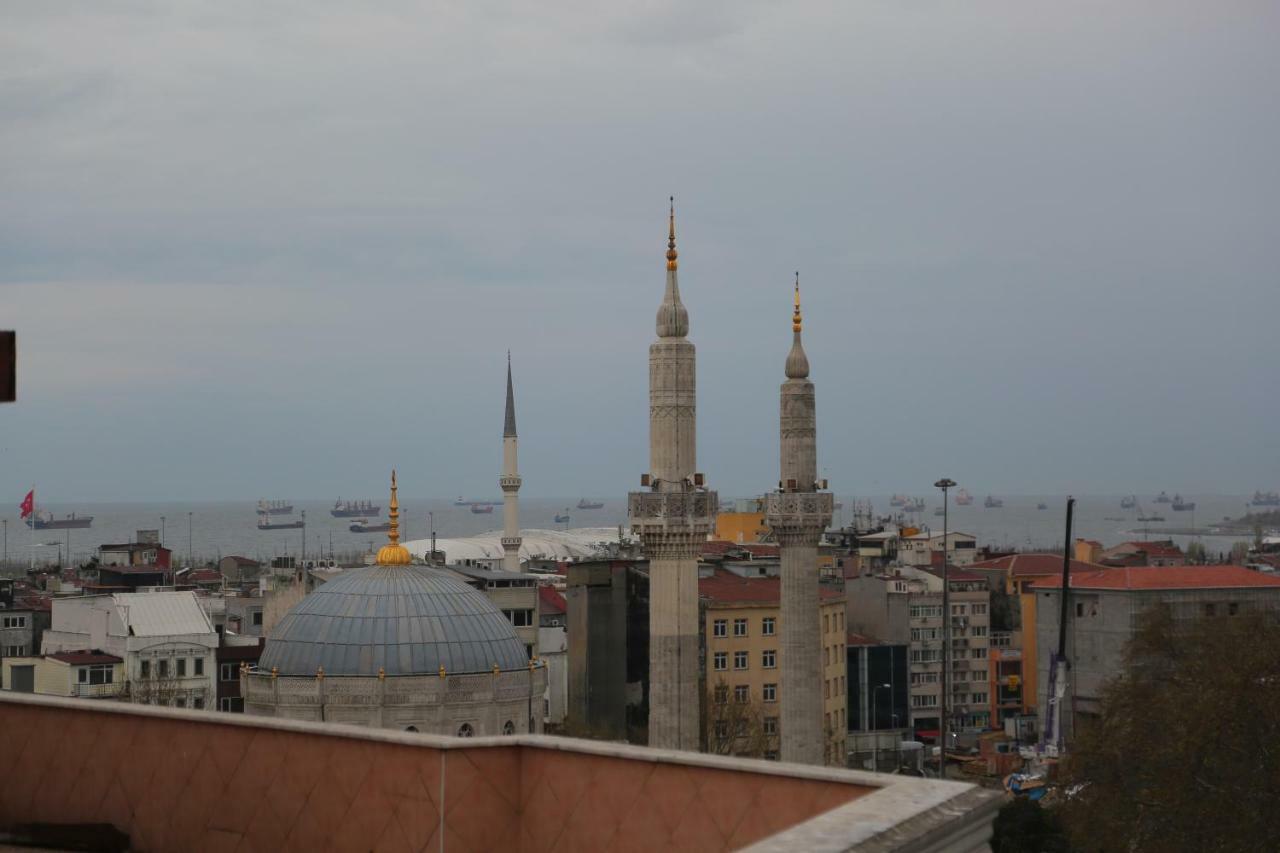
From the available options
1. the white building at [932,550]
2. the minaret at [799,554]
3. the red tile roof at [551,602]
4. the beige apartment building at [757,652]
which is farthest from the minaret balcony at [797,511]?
the white building at [932,550]

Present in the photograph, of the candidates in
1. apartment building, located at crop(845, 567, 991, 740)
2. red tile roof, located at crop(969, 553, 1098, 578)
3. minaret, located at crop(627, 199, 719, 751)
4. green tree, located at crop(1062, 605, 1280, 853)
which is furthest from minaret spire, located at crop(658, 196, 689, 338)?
red tile roof, located at crop(969, 553, 1098, 578)

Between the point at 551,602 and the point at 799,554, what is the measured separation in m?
22.3

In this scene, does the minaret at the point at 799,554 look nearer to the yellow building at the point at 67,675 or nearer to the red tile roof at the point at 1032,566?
the yellow building at the point at 67,675

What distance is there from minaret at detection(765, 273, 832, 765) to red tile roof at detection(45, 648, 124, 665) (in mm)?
16795

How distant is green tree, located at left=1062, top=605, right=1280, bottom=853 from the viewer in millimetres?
19891

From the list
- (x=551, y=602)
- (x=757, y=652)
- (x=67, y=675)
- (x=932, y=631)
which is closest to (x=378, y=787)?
(x=67, y=675)

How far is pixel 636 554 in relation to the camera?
5500cm

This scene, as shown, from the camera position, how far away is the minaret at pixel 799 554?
3053 cm

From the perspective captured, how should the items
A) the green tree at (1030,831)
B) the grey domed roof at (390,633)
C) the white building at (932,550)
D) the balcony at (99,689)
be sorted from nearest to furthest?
the grey domed roof at (390,633) → the green tree at (1030,831) → the balcony at (99,689) → the white building at (932,550)

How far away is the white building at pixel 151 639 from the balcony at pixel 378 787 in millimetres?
30899

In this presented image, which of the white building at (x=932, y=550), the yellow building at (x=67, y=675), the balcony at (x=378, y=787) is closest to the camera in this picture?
the balcony at (x=378, y=787)

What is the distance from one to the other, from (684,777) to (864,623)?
4909cm

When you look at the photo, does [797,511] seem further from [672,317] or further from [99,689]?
[99,689]

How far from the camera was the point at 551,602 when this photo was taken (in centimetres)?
5284
